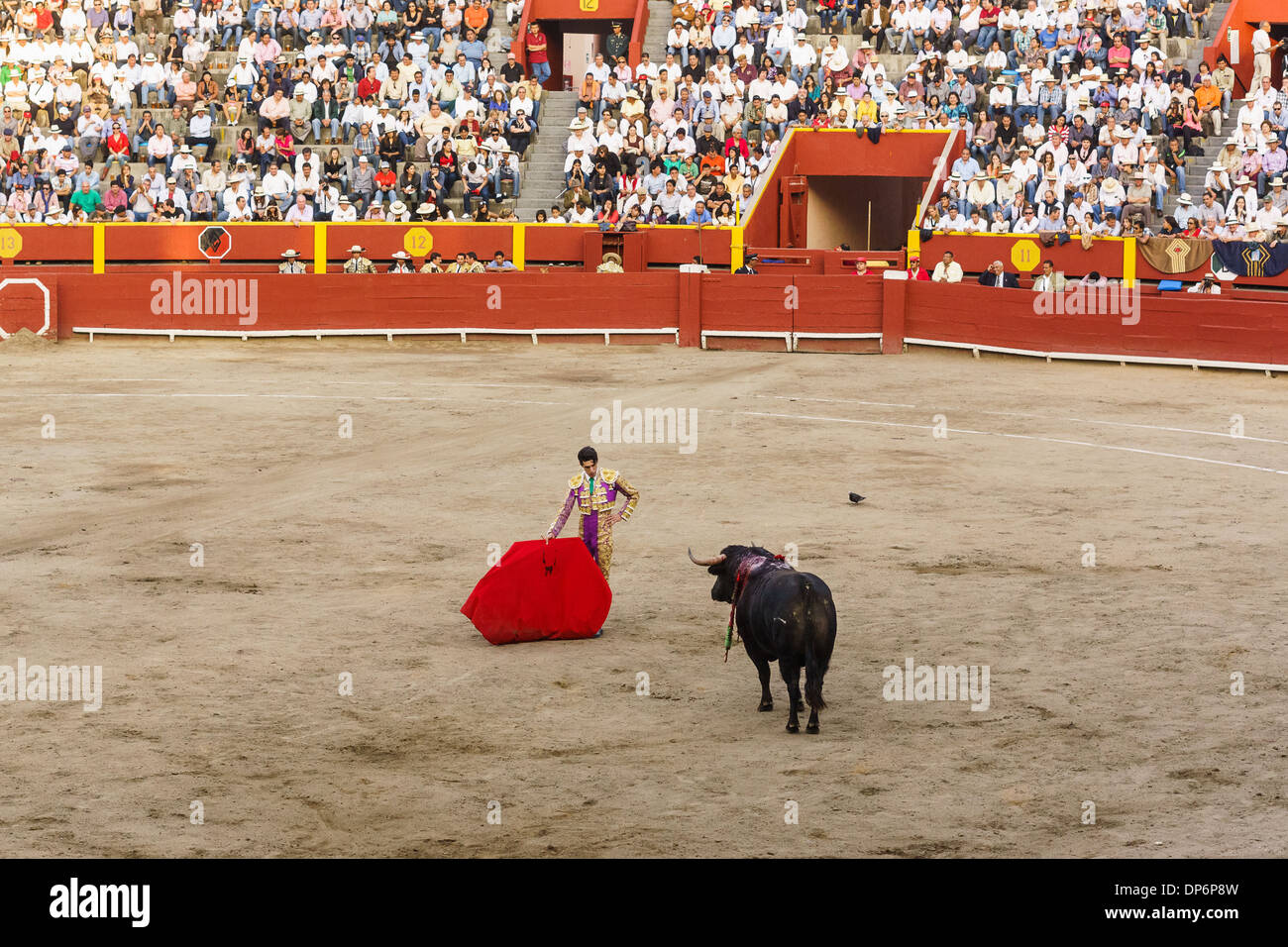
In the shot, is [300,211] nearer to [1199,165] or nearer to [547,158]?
[547,158]

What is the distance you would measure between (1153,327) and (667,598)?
13.2 m

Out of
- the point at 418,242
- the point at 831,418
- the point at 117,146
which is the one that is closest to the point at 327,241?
the point at 418,242

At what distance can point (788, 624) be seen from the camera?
784cm

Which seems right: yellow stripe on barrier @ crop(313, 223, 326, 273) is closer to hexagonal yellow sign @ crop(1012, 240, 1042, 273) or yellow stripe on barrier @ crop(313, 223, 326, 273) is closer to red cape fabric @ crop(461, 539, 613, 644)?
hexagonal yellow sign @ crop(1012, 240, 1042, 273)

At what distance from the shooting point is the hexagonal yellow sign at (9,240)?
27.8 m

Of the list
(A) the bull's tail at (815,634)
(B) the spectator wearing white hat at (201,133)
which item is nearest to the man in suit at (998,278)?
(B) the spectator wearing white hat at (201,133)

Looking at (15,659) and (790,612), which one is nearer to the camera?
(790,612)

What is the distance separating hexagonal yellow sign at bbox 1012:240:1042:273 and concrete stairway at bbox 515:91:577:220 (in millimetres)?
7777

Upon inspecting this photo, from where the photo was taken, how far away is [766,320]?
79.7ft

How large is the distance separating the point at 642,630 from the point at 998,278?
15.4m

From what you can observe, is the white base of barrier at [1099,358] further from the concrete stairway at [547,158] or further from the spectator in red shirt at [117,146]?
the spectator in red shirt at [117,146]

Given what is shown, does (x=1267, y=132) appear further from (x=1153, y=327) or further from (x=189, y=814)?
(x=189, y=814)

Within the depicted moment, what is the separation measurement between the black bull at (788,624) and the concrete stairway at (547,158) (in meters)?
21.2

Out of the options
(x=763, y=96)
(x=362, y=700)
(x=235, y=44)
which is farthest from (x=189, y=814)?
(x=235, y=44)
